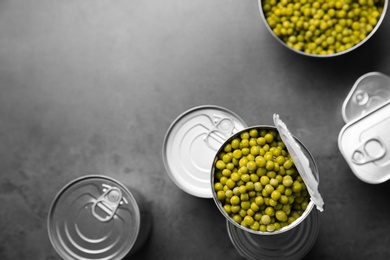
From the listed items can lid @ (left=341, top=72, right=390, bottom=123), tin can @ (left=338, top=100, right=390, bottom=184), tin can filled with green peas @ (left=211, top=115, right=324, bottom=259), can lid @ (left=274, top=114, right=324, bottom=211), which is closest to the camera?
can lid @ (left=274, top=114, right=324, bottom=211)

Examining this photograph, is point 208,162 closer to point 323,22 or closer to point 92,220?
point 92,220

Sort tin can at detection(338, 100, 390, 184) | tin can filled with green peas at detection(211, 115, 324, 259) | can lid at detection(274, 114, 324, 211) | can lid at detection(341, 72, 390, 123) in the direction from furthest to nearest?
1. can lid at detection(341, 72, 390, 123)
2. tin can at detection(338, 100, 390, 184)
3. tin can filled with green peas at detection(211, 115, 324, 259)
4. can lid at detection(274, 114, 324, 211)

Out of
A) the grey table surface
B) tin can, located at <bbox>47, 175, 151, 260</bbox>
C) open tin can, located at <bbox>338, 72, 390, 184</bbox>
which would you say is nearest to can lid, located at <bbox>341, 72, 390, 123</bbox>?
the grey table surface

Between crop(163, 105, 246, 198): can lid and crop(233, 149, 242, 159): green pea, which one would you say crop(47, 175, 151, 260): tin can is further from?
crop(233, 149, 242, 159): green pea

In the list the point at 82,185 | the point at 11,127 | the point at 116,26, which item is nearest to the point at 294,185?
the point at 82,185

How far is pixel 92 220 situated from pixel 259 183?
33.4 inches

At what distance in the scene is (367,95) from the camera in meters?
2.28

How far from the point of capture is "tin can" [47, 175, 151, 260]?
82.7 inches

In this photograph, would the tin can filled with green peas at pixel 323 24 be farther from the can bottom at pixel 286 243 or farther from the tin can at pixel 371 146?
the can bottom at pixel 286 243

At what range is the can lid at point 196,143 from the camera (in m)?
2.21

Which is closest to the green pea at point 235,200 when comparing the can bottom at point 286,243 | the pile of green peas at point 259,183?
the pile of green peas at point 259,183

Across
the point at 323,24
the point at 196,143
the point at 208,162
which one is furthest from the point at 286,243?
the point at 323,24

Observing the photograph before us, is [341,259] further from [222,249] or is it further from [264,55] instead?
[264,55]

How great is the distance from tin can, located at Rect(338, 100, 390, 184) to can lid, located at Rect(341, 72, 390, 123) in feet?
0.68
